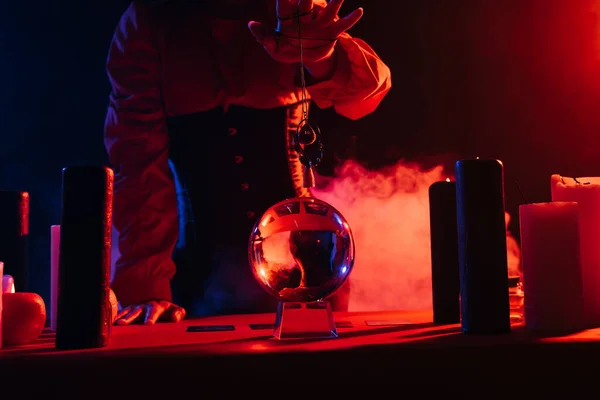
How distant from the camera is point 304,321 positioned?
2.54 ft

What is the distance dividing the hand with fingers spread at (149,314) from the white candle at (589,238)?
2.23 ft

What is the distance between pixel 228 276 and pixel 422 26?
873 mm

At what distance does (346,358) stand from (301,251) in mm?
151

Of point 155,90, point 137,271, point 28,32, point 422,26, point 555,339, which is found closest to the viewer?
point 555,339

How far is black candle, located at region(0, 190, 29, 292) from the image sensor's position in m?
1.02

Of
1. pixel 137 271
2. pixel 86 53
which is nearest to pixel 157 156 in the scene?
pixel 137 271

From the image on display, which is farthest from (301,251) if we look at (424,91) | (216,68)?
(424,91)

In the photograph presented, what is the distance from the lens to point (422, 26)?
5.72 feet

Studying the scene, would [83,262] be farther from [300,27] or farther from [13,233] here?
[300,27]

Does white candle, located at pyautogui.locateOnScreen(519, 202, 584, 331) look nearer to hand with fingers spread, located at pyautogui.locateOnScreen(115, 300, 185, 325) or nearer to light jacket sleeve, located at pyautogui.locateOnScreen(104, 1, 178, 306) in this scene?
hand with fingers spread, located at pyautogui.locateOnScreen(115, 300, 185, 325)

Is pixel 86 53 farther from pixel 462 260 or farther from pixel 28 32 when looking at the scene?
pixel 462 260

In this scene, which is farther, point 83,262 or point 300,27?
point 300,27

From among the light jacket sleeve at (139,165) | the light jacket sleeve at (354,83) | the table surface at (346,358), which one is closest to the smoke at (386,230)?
the light jacket sleeve at (354,83)

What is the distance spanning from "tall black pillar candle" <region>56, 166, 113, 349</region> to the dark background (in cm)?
95
